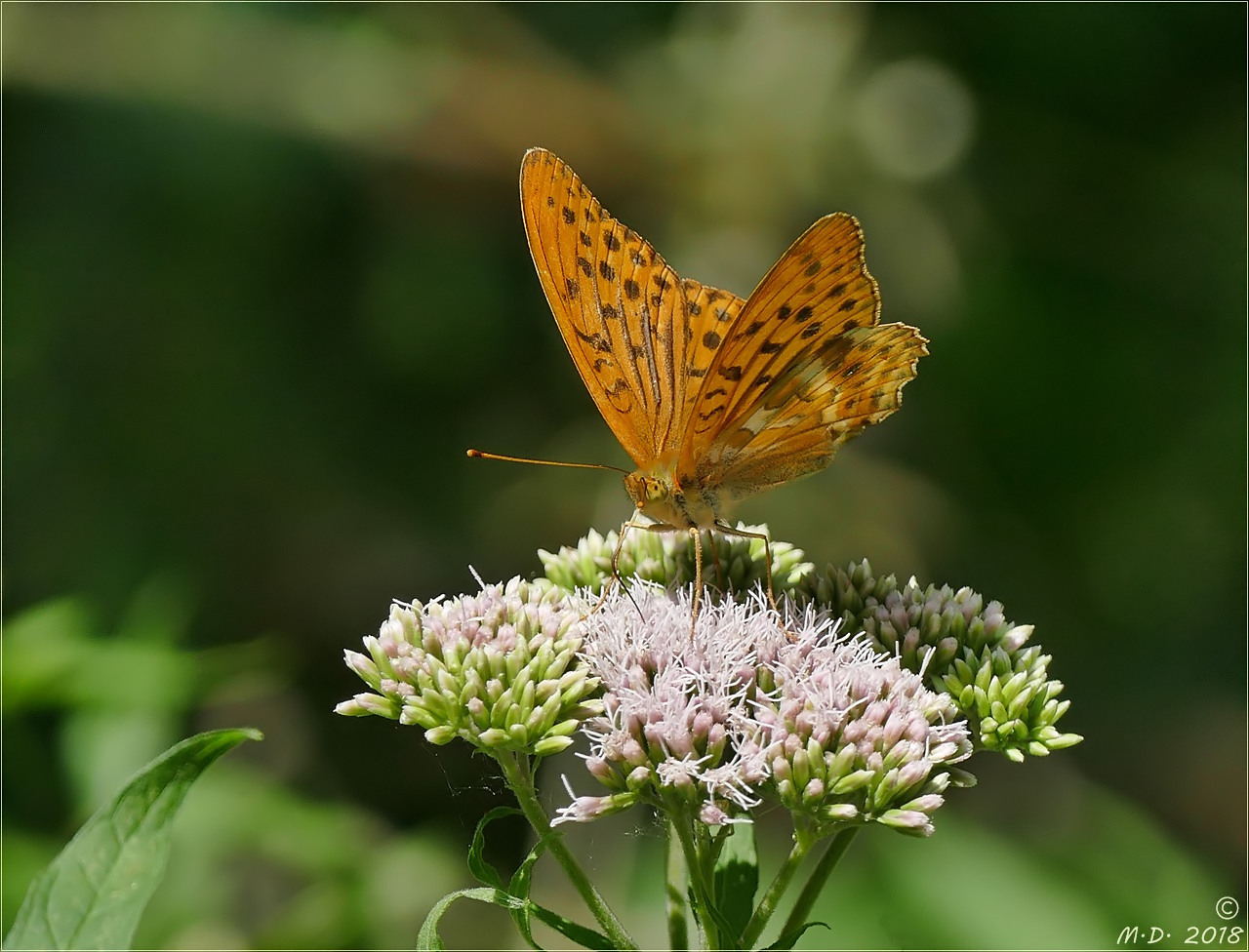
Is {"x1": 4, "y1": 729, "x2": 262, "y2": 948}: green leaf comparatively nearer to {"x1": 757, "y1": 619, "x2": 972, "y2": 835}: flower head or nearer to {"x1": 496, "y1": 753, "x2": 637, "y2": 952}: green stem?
{"x1": 496, "y1": 753, "x2": 637, "y2": 952}: green stem

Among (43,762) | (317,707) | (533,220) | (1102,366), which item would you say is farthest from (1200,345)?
(43,762)

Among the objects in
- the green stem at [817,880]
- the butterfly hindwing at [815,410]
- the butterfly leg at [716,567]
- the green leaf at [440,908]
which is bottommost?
the green stem at [817,880]

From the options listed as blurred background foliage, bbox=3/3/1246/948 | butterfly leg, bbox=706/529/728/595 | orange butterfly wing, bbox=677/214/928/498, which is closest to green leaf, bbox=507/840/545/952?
butterfly leg, bbox=706/529/728/595

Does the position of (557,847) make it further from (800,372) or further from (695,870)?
(800,372)

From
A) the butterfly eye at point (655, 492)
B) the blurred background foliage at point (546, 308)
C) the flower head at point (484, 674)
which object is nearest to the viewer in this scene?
the flower head at point (484, 674)

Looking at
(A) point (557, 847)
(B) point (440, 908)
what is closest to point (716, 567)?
(A) point (557, 847)

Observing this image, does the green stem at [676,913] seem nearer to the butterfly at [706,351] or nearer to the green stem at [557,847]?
the green stem at [557,847]

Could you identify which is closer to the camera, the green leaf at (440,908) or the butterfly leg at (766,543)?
the green leaf at (440,908)

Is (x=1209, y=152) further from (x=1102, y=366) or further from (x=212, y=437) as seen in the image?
(x=212, y=437)

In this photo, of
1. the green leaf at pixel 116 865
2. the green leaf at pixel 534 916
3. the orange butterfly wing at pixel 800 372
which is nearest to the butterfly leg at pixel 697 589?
the orange butterfly wing at pixel 800 372
